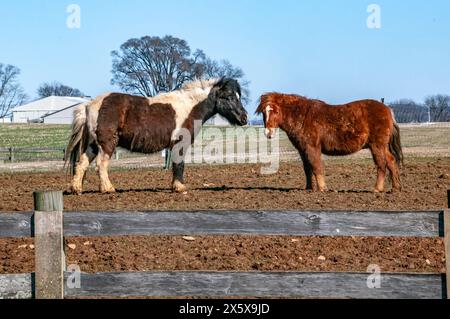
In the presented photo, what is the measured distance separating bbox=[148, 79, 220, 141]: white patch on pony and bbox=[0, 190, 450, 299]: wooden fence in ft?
25.4

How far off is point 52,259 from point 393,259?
14.0ft

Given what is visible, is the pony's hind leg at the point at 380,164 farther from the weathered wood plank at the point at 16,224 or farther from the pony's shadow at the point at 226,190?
the weathered wood plank at the point at 16,224

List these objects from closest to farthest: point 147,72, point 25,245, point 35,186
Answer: point 25,245, point 35,186, point 147,72

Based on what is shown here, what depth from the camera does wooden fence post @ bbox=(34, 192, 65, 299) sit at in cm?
559

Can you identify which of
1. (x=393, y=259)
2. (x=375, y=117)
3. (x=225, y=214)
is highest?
(x=375, y=117)

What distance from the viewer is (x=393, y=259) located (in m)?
7.95

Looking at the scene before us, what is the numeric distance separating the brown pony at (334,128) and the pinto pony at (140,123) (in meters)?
1.51

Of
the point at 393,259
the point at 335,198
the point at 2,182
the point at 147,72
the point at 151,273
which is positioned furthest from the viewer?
the point at 147,72

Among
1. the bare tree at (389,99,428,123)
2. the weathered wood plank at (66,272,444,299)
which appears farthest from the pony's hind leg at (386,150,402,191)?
the bare tree at (389,99,428,123)

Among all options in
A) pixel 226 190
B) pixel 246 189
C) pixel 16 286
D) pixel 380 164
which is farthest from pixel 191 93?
pixel 16 286

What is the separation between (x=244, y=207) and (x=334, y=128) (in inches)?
112
